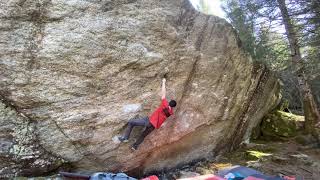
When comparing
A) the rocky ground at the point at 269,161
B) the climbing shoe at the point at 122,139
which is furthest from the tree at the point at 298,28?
the climbing shoe at the point at 122,139

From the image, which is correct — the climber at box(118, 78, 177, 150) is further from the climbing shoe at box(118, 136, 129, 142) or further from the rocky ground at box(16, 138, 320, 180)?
the rocky ground at box(16, 138, 320, 180)

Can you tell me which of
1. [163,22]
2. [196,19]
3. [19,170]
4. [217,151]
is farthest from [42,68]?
[217,151]

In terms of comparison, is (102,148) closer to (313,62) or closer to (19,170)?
(19,170)

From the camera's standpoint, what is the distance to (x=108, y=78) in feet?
31.3

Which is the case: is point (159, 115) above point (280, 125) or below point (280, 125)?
above

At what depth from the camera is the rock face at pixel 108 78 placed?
335 inches

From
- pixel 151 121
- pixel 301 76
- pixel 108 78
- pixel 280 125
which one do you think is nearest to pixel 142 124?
pixel 151 121

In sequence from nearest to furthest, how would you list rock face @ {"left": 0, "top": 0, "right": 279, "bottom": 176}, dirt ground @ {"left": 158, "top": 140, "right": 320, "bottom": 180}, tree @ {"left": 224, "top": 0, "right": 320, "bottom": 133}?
1. rock face @ {"left": 0, "top": 0, "right": 279, "bottom": 176}
2. dirt ground @ {"left": 158, "top": 140, "right": 320, "bottom": 180}
3. tree @ {"left": 224, "top": 0, "right": 320, "bottom": 133}

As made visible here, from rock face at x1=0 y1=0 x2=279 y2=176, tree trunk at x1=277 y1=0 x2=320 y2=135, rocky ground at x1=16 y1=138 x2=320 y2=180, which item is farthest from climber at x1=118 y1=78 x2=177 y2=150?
tree trunk at x1=277 y1=0 x2=320 y2=135

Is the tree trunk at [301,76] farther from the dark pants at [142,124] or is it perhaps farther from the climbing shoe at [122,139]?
the climbing shoe at [122,139]

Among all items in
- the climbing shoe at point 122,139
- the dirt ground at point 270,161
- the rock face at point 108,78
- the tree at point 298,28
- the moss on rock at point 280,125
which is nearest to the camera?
the rock face at point 108,78

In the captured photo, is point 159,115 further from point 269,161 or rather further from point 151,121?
point 269,161

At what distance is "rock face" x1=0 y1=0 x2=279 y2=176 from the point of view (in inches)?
335

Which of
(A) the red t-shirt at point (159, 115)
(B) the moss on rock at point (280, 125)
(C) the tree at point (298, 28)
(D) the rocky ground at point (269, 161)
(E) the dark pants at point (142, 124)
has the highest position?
(C) the tree at point (298, 28)
